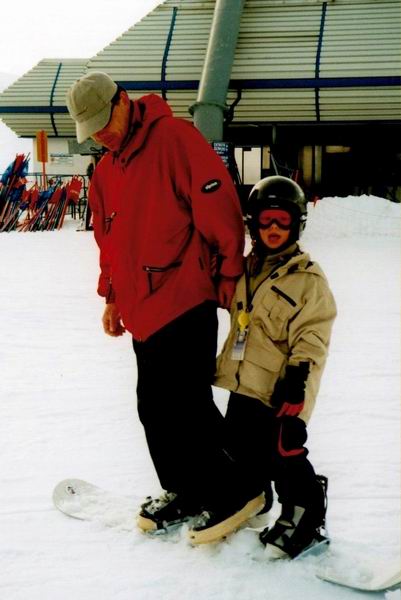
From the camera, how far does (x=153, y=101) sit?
2402mm

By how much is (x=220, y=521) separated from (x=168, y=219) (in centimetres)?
106

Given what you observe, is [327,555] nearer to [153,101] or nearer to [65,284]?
[153,101]

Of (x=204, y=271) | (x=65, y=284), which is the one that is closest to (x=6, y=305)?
(x=65, y=284)

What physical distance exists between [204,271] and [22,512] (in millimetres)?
1208

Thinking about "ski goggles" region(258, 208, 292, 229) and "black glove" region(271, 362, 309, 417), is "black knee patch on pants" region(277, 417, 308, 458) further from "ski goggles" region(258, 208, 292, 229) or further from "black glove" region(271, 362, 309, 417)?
"ski goggles" region(258, 208, 292, 229)

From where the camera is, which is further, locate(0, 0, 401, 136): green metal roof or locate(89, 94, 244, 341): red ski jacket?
locate(0, 0, 401, 136): green metal roof

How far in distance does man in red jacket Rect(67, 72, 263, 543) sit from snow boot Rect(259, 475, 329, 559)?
0.47 feet

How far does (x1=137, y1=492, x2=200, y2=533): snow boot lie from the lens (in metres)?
2.48

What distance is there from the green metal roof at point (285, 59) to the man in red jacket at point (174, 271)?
1539 cm

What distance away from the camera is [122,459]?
10.4ft

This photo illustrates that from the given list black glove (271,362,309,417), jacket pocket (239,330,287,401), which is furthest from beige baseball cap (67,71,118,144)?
black glove (271,362,309,417)

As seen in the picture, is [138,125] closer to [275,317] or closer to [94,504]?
[275,317]

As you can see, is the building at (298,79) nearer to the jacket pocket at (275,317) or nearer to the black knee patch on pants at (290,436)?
the jacket pocket at (275,317)

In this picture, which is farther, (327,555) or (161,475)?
(161,475)
